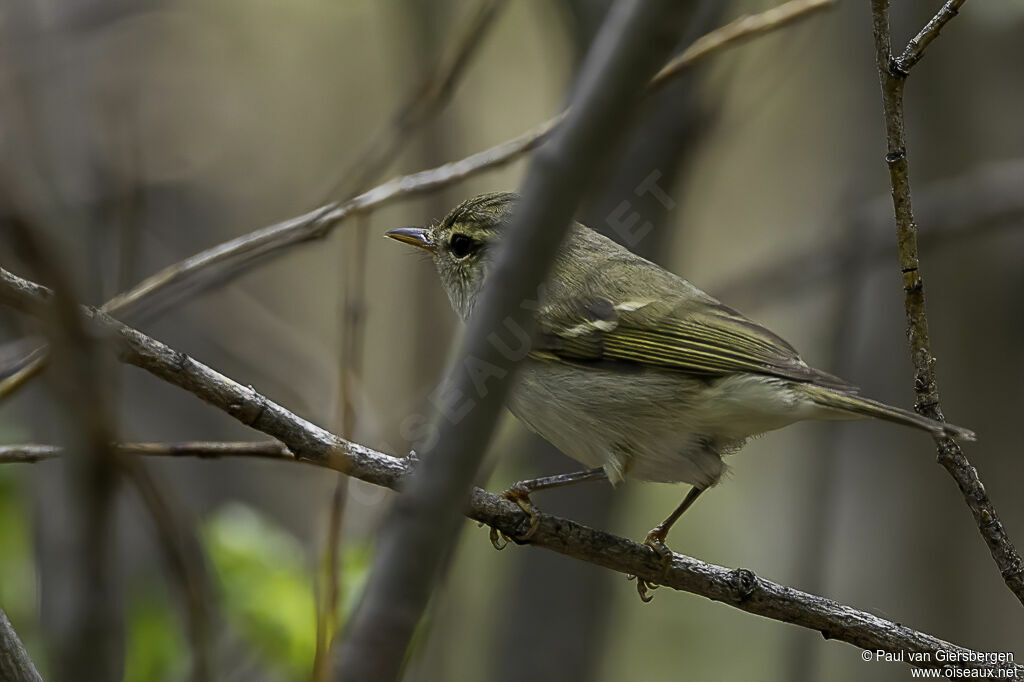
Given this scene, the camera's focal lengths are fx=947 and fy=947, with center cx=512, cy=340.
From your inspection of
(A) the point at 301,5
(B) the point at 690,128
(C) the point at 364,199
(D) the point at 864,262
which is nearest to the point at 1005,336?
(D) the point at 864,262

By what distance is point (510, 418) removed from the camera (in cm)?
473

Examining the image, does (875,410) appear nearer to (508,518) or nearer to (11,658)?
(508,518)

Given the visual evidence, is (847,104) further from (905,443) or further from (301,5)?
(301,5)

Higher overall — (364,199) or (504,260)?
(364,199)

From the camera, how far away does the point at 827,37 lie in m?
5.60

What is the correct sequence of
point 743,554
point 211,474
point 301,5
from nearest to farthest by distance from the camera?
point 211,474, point 743,554, point 301,5

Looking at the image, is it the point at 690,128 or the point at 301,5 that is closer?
the point at 690,128

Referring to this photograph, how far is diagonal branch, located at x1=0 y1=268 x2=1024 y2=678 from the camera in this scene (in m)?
1.69

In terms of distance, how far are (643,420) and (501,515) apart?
2.54 ft

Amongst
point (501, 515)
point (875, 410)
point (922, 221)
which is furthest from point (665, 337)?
point (922, 221)

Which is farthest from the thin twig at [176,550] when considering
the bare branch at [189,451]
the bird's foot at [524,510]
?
the bird's foot at [524,510]

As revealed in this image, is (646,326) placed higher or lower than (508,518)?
higher

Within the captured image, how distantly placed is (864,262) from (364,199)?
2463mm

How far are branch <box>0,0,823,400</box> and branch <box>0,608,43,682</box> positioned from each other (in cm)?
66
